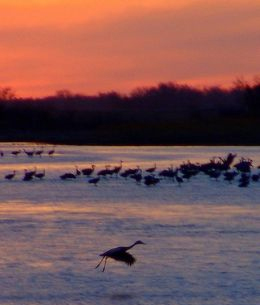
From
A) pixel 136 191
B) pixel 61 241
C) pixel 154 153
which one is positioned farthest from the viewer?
pixel 154 153

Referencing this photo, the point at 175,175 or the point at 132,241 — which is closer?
the point at 132,241

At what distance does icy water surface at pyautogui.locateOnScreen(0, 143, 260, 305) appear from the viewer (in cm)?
1003

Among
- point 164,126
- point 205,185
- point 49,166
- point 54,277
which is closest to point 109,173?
point 205,185

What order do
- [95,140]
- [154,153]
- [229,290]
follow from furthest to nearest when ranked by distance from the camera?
[95,140] < [154,153] < [229,290]

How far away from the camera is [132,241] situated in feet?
42.3

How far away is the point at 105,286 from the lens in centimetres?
1030

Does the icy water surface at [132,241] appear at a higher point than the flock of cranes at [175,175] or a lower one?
lower

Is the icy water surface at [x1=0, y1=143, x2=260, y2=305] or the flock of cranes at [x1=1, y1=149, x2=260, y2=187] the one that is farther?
the flock of cranes at [x1=1, y1=149, x2=260, y2=187]

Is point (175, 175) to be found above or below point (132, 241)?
above

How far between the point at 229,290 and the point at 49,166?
18.4 meters

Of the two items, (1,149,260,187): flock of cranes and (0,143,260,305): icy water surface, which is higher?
(1,149,260,187): flock of cranes

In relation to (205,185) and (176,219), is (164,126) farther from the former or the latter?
(176,219)

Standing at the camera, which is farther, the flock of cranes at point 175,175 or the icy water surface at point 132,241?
the flock of cranes at point 175,175

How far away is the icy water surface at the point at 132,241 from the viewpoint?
10.0m
